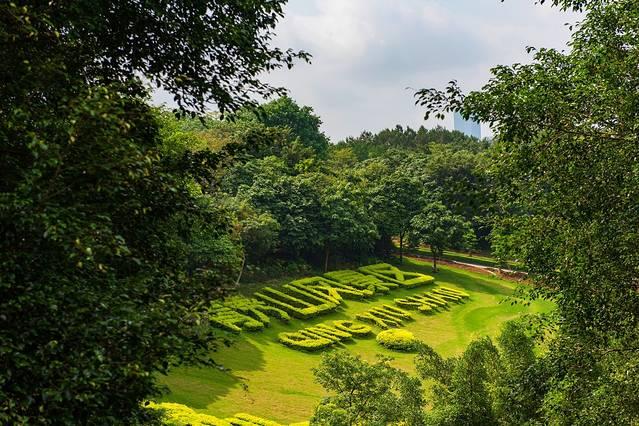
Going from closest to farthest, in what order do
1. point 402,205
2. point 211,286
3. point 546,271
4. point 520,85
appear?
point 211,286 < point 520,85 < point 546,271 < point 402,205

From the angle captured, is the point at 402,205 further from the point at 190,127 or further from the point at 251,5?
the point at 251,5

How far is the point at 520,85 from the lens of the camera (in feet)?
31.3

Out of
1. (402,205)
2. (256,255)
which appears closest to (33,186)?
(256,255)

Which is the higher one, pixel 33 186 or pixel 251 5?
pixel 251 5

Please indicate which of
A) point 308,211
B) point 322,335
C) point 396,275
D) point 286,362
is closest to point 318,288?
point 308,211

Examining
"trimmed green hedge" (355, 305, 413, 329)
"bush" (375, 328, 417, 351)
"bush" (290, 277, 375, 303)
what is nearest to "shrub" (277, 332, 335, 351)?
"bush" (375, 328, 417, 351)

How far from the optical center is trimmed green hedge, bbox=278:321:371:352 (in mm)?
32503

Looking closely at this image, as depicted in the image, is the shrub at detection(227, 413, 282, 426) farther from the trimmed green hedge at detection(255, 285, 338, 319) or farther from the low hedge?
the low hedge

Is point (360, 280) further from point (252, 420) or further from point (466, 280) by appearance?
point (252, 420)

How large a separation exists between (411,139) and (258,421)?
121306 millimetres

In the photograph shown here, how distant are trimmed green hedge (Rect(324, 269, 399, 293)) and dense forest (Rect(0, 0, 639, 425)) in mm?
27892

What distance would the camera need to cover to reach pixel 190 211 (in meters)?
7.21

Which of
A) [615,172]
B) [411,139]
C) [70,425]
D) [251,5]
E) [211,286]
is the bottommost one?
[70,425]

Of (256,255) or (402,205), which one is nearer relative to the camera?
(256,255)
